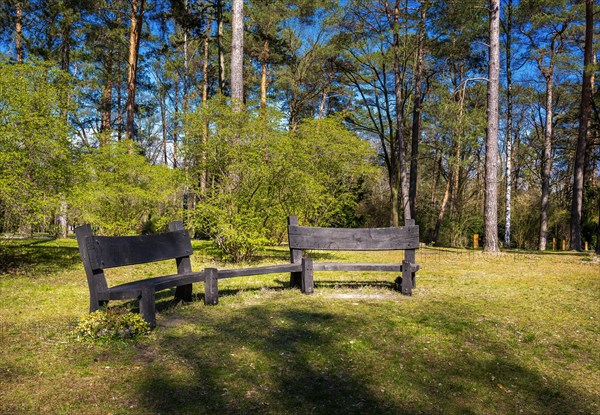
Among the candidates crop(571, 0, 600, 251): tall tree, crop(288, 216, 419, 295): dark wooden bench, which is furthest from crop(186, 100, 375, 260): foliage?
crop(571, 0, 600, 251): tall tree

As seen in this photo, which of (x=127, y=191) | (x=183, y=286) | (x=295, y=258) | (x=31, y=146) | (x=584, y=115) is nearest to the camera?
(x=183, y=286)

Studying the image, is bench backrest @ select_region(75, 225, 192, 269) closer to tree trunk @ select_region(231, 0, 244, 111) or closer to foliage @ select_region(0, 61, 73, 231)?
foliage @ select_region(0, 61, 73, 231)

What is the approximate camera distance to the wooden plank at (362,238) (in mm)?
5957

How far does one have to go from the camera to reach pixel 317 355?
11.4 ft

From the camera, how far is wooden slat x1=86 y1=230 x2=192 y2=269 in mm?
3924

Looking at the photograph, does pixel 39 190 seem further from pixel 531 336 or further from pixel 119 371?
pixel 531 336

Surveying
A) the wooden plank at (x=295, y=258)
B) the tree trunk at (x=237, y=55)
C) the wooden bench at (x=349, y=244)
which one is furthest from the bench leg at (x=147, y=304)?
the tree trunk at (x=237, y=55)

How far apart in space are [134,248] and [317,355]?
2295 mm

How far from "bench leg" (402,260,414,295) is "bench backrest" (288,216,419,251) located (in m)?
0.29

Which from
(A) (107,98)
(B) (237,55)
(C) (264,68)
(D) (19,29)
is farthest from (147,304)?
(C) (264,68)

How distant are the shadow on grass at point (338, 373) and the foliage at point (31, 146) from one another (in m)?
4.47

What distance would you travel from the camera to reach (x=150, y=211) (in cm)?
1139

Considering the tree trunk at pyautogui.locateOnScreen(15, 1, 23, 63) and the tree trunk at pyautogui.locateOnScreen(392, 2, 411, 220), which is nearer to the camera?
the tree trunk at pyautogui.locateOnScreen(15, 1, 23, 63)

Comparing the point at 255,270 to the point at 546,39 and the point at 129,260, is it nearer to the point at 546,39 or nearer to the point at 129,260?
the point at 129,260
